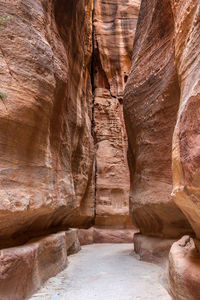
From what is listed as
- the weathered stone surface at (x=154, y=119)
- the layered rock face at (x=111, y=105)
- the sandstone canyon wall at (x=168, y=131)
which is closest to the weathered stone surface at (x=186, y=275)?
the sandstone canyon wall at (x=168, y=131)

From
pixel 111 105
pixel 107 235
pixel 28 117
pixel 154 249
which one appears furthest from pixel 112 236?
pixel 28 117

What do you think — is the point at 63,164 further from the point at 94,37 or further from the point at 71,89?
the point at 94,37

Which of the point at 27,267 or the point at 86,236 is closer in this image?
the point at 27,267

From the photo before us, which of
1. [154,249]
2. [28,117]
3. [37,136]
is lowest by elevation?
[154,249]

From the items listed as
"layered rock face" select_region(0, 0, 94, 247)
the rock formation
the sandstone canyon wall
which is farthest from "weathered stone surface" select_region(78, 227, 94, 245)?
"layered rock face" select_region(0, 0, 94, 247)

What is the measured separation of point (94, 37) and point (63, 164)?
1072 cm

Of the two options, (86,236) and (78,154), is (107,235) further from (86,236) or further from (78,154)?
(78,154)

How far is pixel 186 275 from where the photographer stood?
99.2 inches

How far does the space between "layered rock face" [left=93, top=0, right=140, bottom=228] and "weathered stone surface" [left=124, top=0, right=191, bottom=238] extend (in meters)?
4.81

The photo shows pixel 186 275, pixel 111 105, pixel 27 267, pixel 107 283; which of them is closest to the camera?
pixel 186 275

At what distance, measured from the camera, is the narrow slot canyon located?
2736 millimetres

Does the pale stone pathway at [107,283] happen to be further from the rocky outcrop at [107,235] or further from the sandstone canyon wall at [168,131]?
the rocky outcrop at [107,235]

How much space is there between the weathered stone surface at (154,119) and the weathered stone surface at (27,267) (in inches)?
86.4

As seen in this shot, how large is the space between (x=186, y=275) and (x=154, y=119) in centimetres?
341
